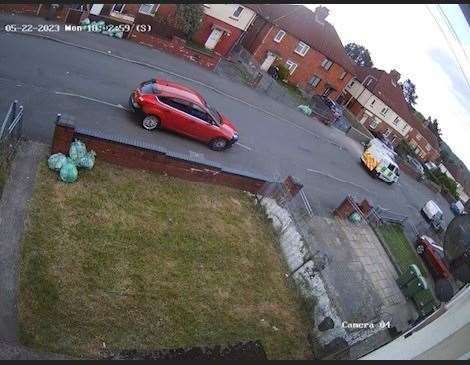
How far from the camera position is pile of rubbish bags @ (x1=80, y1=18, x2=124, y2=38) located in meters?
21.3

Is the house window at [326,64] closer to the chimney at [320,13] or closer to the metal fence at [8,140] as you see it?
the chimney at [320,13]

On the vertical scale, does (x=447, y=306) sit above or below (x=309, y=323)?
above

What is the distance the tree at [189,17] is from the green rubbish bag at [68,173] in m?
19.9

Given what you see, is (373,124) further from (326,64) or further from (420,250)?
(420,250)

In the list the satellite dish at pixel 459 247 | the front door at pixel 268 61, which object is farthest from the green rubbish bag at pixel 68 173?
the front door at pixel 268 61

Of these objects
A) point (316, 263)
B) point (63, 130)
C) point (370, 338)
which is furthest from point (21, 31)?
point (370, 338)

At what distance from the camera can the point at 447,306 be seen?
5.65 m

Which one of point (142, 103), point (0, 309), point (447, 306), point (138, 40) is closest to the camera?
point (447, 306)

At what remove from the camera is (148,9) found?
2756cm

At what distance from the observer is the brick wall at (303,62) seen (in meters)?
36.3

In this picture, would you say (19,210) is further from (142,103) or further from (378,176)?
(378,176)

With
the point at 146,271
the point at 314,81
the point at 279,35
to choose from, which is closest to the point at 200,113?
the point at 146,271

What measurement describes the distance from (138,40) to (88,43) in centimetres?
379

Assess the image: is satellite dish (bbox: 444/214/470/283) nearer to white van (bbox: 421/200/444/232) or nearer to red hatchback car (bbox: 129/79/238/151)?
red hatchback car (bbox: 129/79/238/151)
